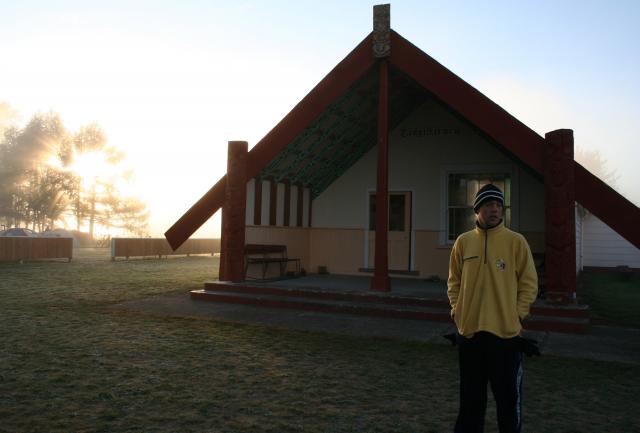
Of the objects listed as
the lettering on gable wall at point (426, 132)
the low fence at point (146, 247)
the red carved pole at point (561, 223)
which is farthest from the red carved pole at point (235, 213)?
the low fence at point (146, 247)

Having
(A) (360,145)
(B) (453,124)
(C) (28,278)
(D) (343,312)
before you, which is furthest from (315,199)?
(C) (28,278)

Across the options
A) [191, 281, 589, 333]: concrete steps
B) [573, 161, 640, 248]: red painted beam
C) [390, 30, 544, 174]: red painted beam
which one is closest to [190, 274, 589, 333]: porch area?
[191, 281, 589, 333]: concrete steps

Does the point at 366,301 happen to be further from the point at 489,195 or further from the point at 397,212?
the point at 489,195

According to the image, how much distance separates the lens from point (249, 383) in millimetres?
5219

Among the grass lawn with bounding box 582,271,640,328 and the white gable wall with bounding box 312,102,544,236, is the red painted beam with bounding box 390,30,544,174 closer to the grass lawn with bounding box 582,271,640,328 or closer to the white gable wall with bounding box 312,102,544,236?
the grass lawn with bounding box 582,271,640,328

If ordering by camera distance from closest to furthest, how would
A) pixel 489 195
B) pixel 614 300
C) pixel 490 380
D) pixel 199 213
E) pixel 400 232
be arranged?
pixel 490 380, pixel 489 195, pixel 199 213, pixel 614 300, pixel 400 232

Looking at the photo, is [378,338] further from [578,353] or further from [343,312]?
[578,353]

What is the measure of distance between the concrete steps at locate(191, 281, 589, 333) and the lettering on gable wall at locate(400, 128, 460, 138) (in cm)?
568

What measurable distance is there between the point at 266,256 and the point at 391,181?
390 cm

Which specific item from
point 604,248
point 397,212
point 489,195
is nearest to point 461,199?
point 397,212

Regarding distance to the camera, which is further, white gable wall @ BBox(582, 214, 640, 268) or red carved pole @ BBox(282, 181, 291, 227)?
white gable wall @ BBox(582, 214, 640, 268)

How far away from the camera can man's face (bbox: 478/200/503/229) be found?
130 inches

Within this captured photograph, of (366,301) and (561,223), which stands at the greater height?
(561,223)

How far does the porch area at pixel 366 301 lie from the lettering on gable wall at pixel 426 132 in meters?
4.09
